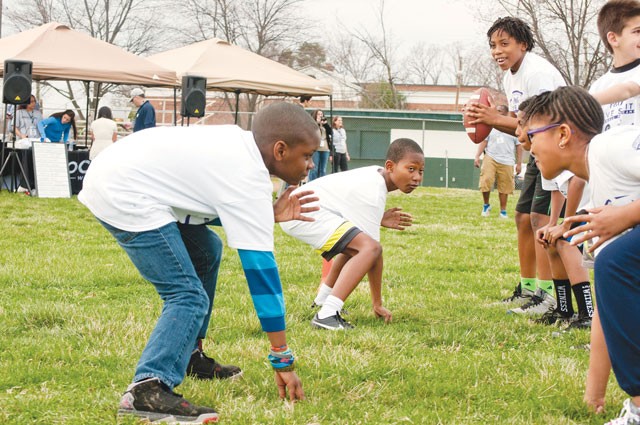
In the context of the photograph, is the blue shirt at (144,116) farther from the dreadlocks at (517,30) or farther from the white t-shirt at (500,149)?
the dreadlocks at (517,30)

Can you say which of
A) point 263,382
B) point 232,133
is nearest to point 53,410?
point 263,382

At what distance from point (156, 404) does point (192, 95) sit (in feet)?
47.1

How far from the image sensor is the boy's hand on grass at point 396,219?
5491mm

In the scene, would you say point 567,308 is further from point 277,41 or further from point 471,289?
point 277,41

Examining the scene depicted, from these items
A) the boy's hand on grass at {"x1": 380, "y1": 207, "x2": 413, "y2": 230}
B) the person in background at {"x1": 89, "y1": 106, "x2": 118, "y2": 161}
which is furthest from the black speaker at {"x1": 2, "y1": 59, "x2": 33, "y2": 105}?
the boy's hand on grass at {"x1": 380, "y1": 207, "x2": 413, "y2": 230}

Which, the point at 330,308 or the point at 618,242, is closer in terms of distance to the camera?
the point at 618,242

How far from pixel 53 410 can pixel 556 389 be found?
2.27 metres

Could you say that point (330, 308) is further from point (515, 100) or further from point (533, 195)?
point (515, 100)

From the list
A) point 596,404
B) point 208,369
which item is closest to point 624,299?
point 596,404

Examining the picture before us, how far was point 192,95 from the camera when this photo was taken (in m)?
17.0

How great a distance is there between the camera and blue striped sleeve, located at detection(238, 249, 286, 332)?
122 inches

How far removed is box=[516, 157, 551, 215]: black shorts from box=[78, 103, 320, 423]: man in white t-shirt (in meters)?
2.76

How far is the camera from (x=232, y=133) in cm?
333

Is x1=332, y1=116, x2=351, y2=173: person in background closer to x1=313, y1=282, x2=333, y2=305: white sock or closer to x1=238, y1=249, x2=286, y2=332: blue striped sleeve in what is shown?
x1=313, y1=282, x2=333, y2=305: white sock
